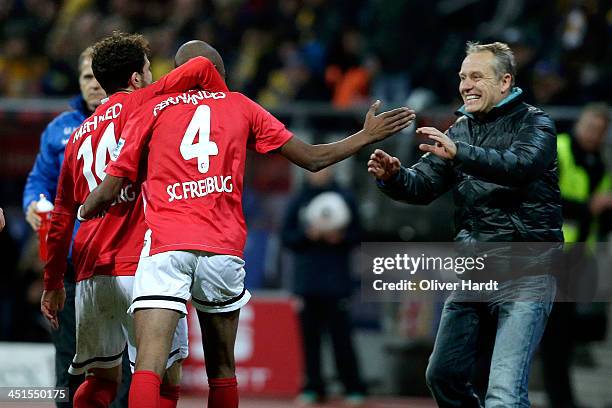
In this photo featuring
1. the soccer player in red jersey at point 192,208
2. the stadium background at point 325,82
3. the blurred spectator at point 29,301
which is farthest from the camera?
the blurred spectator at point 29,301

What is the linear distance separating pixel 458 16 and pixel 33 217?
23.8 ft

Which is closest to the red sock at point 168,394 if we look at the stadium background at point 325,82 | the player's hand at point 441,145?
the player's hand at point 441,145

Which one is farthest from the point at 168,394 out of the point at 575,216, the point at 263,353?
the point at 263,353

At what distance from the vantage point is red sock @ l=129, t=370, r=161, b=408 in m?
5.77

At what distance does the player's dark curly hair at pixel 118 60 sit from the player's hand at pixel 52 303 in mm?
1196

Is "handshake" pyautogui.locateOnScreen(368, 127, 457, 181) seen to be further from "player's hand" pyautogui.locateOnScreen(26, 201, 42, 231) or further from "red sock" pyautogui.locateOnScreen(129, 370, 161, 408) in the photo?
"player's hand" pyautogui.locateOnScreen(26, 201, 42, 231)

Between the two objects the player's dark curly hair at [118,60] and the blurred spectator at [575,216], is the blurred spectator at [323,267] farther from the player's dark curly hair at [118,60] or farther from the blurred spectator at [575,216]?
the player's dark curly hair at [118,60]

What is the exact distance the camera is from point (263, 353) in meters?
11.4

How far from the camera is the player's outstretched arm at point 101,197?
240 inches

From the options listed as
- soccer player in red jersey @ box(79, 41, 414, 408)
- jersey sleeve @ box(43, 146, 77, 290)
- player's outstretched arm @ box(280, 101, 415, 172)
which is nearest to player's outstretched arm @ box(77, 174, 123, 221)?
soccer player in red jersey @ box(79, 41, 414, 408)

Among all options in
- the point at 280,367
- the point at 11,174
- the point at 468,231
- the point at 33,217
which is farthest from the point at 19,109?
the point at 468,231

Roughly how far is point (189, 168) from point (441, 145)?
1299mm

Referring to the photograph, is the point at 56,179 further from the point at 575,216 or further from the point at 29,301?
the point at 575,216

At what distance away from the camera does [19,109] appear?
11586 mm
